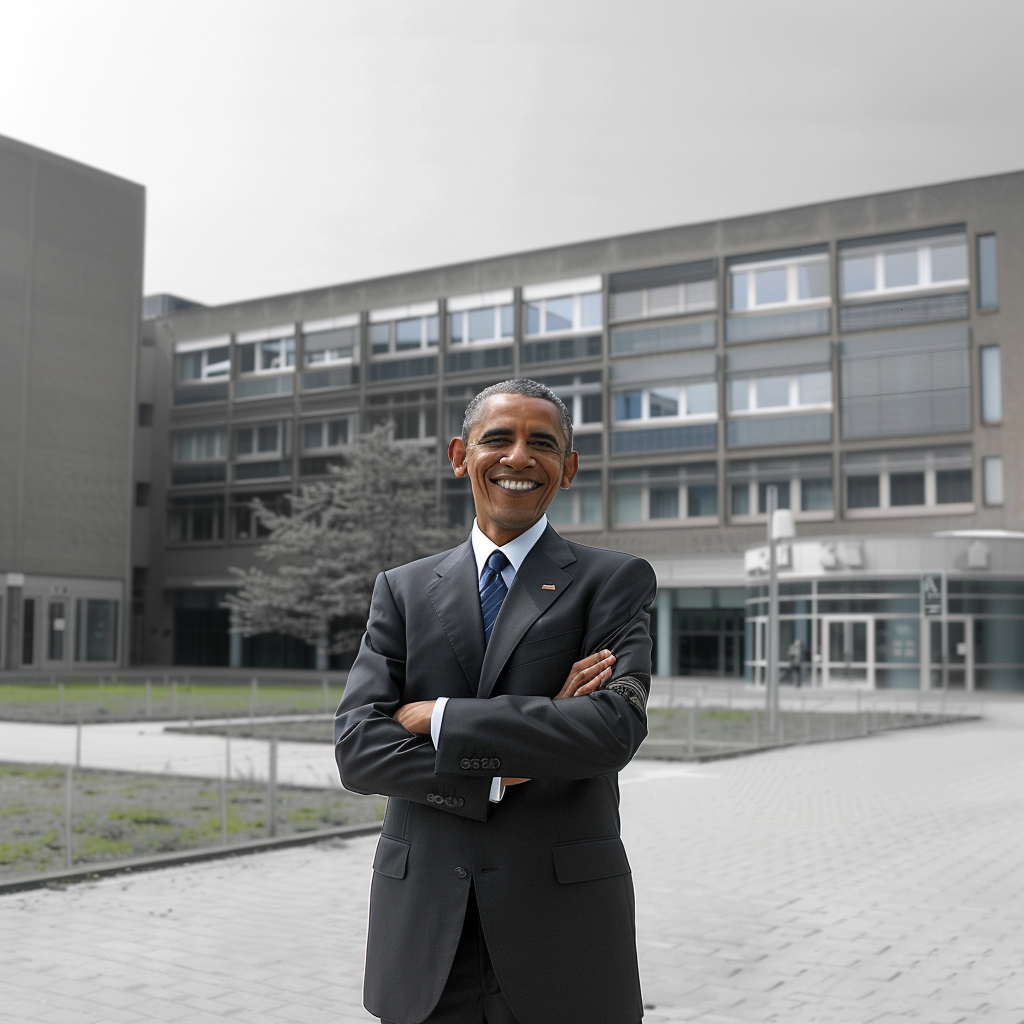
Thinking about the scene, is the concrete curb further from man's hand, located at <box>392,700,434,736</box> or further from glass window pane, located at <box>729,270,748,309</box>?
glass window pane, located at <box>729,270,748,309</box>

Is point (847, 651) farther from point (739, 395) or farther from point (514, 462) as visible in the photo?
point (514, 462)

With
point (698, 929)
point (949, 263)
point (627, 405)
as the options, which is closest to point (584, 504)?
point (627, 405)

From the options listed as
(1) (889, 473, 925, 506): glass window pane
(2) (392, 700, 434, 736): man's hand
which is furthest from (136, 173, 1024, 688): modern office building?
(2) (392, 700, 434, 736): man's hand

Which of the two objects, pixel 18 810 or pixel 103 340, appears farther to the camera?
pixel 103 340

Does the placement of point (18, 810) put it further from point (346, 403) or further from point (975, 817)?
point (346, 403)

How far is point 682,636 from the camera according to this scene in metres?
53.4

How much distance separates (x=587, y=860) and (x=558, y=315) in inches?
2112

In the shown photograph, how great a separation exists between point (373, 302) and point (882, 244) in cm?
2291

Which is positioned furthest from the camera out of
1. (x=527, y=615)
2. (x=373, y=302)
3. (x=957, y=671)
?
(x=373, y=302)

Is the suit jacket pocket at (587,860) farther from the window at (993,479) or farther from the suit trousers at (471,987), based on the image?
the window at (993,479)

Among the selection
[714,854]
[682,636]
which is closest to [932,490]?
[682,636]

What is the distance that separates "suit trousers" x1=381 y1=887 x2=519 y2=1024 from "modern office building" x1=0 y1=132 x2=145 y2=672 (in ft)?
167

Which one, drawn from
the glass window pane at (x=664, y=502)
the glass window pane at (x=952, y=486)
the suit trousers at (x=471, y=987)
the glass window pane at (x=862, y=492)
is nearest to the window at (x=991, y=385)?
the glass window pane at (x=952, y=486)

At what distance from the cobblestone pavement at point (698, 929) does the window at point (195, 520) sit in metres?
53.0
